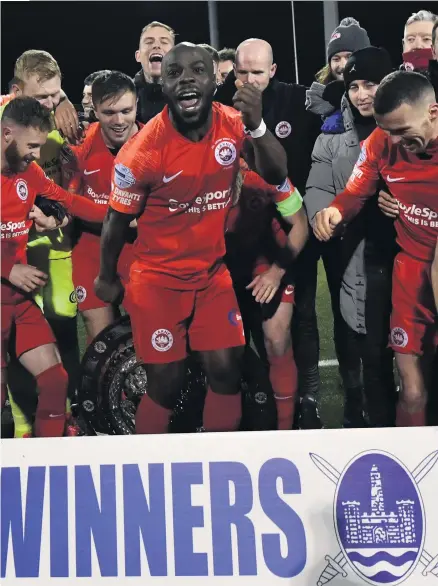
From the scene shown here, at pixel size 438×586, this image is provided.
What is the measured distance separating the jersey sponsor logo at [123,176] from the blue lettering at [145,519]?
1.05 m

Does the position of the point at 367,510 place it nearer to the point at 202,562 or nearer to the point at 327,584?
the point at 327,584

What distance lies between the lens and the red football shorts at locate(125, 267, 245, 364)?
10.7 ft

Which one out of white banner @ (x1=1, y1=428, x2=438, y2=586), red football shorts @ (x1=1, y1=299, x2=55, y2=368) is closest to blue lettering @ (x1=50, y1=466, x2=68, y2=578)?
white banner @ (x1=1, y1=428, x2=438, y2=586)

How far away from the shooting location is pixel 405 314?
128 inches

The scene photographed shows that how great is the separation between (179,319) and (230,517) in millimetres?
776

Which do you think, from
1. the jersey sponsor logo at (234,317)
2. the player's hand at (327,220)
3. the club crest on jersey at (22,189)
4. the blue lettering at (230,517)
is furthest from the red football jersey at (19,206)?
the blue lettering at (230,517)

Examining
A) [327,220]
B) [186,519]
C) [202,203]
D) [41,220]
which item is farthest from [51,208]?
[186,519]

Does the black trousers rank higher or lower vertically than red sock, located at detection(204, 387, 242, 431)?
higher

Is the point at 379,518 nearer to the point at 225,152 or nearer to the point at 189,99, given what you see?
the point at 225,152

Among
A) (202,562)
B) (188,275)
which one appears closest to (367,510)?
(202,562)

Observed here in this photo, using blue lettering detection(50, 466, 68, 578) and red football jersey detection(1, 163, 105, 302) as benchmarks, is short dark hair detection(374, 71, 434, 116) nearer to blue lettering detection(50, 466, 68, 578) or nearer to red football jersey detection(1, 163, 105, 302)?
red football jersey detection(1, 163, 105, 302)

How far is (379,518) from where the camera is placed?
2.96 m

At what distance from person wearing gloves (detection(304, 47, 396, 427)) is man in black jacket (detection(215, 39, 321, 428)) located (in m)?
0.05

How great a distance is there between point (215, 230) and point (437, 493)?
1.26 metres
